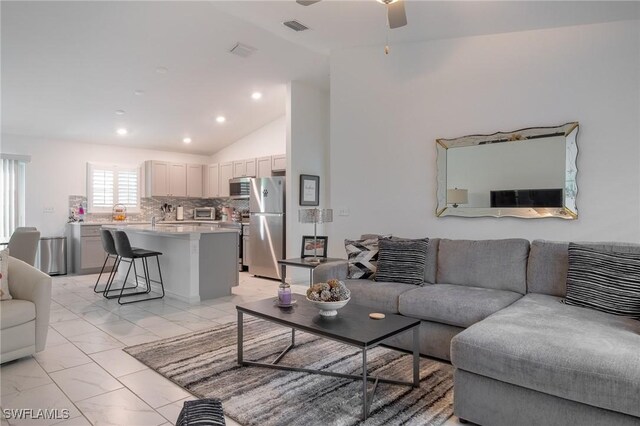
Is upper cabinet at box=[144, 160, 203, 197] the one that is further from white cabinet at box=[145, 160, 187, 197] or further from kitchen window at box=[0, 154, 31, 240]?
kitchen window at box=[0, 154, 31, 240]

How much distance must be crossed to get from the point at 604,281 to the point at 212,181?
7.05 m

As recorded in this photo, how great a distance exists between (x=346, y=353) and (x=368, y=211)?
6.67ft

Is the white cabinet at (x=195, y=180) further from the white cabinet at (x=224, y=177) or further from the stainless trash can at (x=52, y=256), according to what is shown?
the stainless trash can at (x=52, y=256)

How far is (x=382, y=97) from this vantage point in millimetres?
4578

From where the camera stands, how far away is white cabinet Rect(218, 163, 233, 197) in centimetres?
765

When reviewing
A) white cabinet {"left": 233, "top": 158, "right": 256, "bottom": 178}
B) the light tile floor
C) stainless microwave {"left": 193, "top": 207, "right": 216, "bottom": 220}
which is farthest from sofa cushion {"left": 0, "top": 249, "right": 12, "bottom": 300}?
stainless microwave {"left": 193, "top": 207, "right": 216, "bottom": 220}

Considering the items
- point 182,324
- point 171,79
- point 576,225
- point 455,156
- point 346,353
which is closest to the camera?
point 346,353

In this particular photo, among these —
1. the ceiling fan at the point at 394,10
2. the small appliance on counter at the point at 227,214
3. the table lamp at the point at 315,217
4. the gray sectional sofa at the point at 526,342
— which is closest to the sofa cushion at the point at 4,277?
the table lamp at the point at 315,217

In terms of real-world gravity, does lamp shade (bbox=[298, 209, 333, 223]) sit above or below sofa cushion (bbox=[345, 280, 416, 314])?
above

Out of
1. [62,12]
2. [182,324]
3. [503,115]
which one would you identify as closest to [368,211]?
[503,115]

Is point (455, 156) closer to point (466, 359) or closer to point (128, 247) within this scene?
point (466, 359)

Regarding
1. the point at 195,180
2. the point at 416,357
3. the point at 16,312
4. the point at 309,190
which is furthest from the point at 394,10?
the point at 195,180

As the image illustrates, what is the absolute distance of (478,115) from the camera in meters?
3.97

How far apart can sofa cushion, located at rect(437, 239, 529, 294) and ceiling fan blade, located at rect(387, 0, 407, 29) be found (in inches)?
75.4
